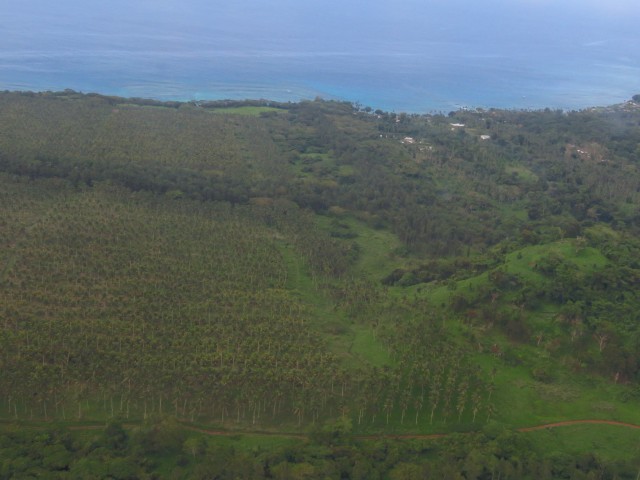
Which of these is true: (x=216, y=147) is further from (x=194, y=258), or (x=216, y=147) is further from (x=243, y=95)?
(x=243, y=95)

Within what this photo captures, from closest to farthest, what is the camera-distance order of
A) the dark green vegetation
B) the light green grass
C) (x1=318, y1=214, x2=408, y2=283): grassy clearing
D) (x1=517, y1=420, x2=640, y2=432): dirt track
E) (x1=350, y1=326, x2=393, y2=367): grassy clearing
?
(x1=517, y1=420, x2=640, y2=432): dirt track < the dark green vegetation < (x1=350, y1=326, x2=393, y2=367): grassy clearing < (x1=318, y1=214, x2=408, y2=283): grassy clearing < the light green grass

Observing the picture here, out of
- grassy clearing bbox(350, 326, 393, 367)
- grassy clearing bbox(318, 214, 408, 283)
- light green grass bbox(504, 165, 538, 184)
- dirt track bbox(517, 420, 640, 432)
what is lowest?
dirt track bbox(517, 420, 640, 432)

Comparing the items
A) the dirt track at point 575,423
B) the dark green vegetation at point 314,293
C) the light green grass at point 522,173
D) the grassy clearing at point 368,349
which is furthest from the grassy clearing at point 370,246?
the light green grass at point 522,173

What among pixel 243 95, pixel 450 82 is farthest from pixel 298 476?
pixel 450 82

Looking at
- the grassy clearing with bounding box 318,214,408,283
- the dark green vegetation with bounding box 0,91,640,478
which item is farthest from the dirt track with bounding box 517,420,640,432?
the grassy clearing with bounding box 318,214,408,283

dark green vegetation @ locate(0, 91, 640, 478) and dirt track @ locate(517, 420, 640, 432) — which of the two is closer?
dirt track @ locate(517, 420, 640, 432)

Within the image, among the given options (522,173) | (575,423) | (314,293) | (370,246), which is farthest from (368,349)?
(522,173)

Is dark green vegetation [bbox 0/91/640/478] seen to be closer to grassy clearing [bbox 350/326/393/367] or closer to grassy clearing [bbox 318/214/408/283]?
grassy clearing [bbox 350/326/393/367]

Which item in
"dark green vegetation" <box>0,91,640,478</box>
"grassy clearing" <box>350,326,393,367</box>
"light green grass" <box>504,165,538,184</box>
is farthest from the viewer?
"light green grass" <box>504,165,538,184</box>

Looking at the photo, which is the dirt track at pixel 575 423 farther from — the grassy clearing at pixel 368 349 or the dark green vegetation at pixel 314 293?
the grassy clearing at pixel 368 349
